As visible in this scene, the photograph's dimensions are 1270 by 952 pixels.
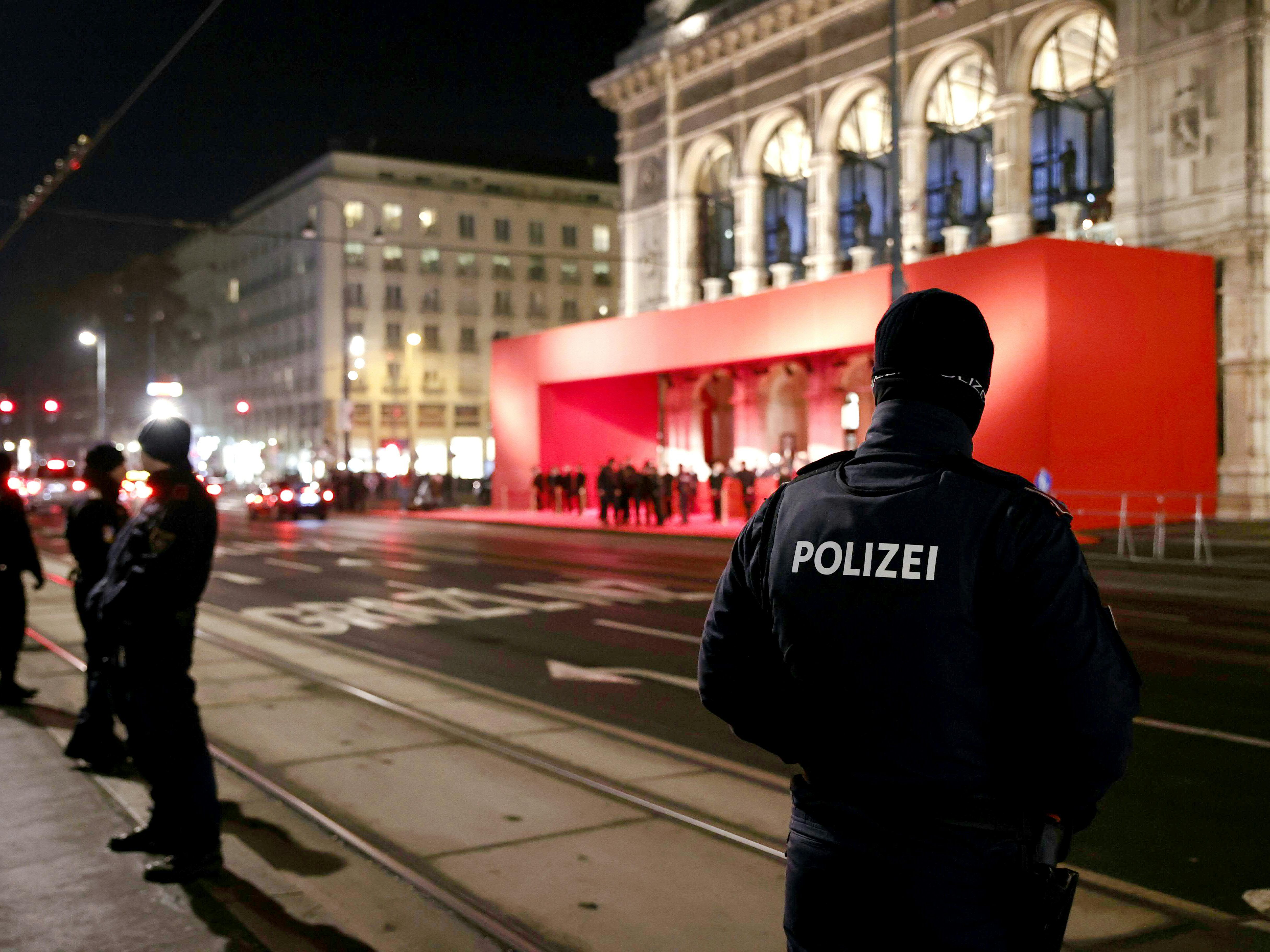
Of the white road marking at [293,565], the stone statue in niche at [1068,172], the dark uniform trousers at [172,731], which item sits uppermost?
the stone statue in niche at [1068,172]

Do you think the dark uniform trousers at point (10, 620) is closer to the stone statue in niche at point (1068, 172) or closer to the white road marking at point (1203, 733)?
the white road marking at point (1203, 733)

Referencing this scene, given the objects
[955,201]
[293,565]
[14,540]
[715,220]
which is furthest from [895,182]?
[715,220]

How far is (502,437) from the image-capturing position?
4278 centimetres

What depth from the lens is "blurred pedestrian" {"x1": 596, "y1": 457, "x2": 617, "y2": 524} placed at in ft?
110

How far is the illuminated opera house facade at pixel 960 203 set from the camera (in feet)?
82.6

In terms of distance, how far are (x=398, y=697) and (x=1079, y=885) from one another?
219 inches

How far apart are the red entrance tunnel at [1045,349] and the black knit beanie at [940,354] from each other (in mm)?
22438

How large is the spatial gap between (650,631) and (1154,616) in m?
5.79

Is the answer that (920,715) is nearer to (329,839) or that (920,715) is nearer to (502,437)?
(329,839)

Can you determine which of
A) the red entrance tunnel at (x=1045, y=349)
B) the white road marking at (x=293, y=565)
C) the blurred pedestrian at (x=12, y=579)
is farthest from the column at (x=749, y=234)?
the blurred pedestrian at (x=12, y=579)

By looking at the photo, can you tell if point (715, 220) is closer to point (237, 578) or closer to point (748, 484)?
point (748, 484)

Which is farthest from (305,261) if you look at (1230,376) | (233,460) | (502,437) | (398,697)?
(398,697)

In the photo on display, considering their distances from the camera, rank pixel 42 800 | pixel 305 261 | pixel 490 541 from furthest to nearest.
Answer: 1. pixel 305 261
2. pixel 490 541
3. pixel 42 800

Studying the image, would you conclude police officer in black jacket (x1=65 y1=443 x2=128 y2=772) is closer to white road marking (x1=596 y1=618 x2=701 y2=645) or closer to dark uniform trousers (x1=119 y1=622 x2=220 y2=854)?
dark uniform trousers (x1=119 y1=622 x2=220 y2=854)
